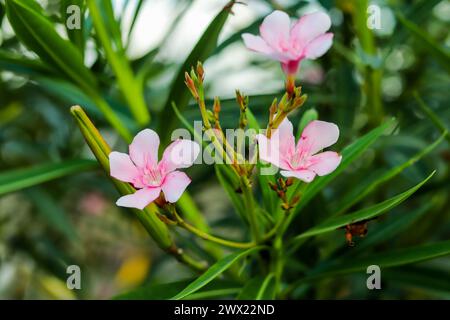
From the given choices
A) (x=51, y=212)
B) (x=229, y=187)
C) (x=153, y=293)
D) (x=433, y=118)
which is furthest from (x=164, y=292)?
(x=51, y=212)

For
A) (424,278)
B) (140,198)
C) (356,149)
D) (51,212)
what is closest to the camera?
(140,198)

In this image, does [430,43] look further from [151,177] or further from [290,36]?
[151,177]

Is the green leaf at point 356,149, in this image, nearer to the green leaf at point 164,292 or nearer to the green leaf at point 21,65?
the green leaf at point 164,292

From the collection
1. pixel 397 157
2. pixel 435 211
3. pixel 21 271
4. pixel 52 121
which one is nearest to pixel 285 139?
pixel 397 157

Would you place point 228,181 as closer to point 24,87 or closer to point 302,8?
point 302,8
